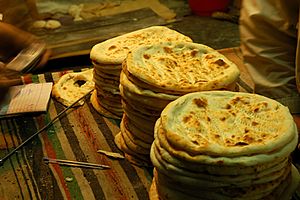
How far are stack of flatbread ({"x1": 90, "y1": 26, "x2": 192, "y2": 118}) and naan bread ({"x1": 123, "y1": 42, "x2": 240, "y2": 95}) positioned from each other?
32 centimetres

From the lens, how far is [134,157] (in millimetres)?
2492

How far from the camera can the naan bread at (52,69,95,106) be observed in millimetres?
3102

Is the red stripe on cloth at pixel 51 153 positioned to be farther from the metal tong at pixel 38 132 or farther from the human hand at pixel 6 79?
the human hand at pixel 6 79

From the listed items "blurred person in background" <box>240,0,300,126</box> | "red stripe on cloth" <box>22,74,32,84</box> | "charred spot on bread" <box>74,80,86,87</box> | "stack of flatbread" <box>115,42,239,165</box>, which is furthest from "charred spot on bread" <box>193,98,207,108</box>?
"red stripe on cloth" <box>22,74,32,84</box>

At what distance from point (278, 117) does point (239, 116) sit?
6.0 inches

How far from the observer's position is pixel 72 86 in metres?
3.28

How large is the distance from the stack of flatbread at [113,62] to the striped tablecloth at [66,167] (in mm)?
83

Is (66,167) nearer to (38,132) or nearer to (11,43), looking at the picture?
(38,132)

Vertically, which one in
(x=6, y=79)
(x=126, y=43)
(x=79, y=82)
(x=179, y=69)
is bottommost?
(x=79, y=82)

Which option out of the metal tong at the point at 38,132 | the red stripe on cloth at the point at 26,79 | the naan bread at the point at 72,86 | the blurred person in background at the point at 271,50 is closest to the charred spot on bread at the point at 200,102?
the blurred person in background at the point at 271,50

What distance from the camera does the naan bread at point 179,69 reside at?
2186 millimetres

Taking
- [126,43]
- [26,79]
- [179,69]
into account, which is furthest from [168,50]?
[26,79]

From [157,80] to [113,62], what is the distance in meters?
0.58

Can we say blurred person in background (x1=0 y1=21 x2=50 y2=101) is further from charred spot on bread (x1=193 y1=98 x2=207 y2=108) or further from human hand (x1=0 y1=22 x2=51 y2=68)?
charred spot on bread (x1=193 y1=98 x2=207 y2=108)
